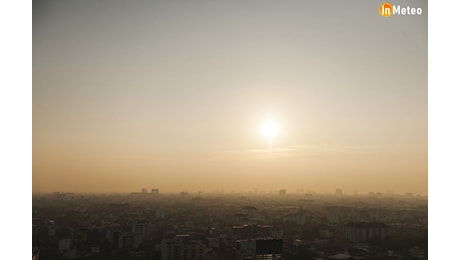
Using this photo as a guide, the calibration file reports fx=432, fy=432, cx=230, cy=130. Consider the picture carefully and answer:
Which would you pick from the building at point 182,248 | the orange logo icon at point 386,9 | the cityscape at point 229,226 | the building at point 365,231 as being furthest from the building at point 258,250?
the orange logo icon at point 386,9

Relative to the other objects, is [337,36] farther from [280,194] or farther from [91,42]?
[91,42]

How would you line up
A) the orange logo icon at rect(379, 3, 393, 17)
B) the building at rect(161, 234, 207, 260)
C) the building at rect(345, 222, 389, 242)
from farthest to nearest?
the orange logo icon at rect(379, 3, 393, 17), the building at rect(345, 222, 389, 242), the building at rect(161, 234, 207, 260)

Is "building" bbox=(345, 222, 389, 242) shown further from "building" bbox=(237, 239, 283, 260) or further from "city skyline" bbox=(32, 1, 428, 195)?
"building" bbox=(237, 239, 283, 260)

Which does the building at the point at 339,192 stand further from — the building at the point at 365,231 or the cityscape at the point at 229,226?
the building at the point at 365,231

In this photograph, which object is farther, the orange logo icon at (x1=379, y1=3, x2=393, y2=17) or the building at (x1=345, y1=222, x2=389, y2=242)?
the orange logo icon at (x1=379, y1=3, x2=393, y2=17)

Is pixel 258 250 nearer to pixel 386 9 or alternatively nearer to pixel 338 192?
pixel 338 192

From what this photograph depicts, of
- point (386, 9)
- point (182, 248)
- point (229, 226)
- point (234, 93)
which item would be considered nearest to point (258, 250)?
point (229, 226)

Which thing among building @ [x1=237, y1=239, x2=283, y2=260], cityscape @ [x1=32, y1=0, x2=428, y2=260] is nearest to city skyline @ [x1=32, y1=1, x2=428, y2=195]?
cityscape @ [x1=32, y1=0, x2=428, y2=260]
